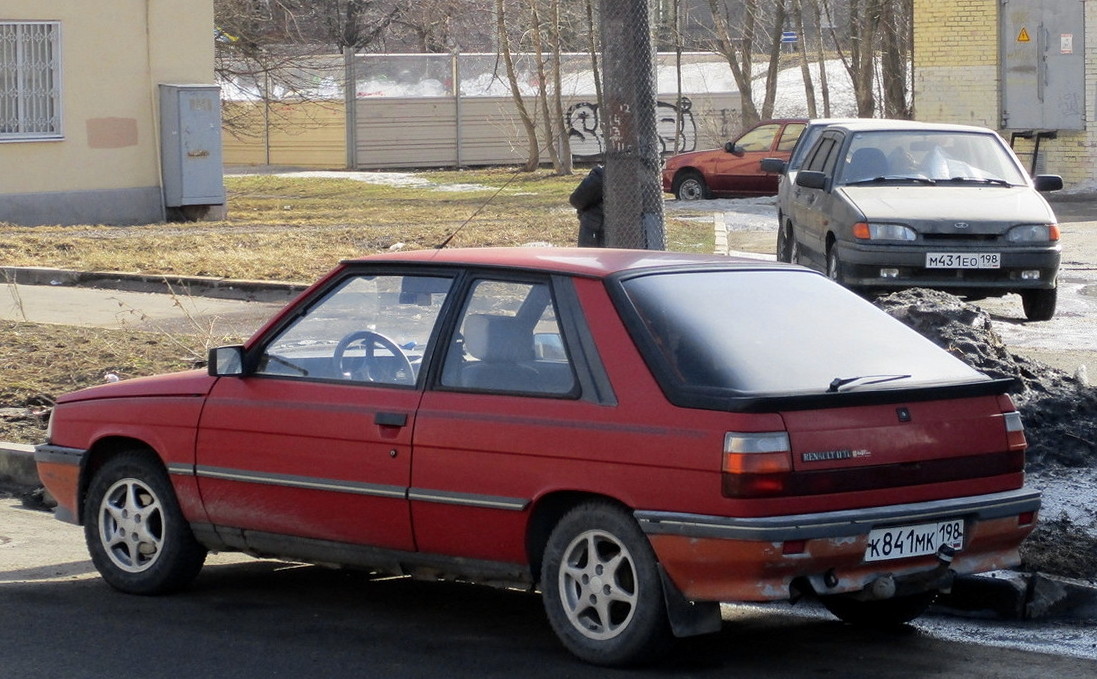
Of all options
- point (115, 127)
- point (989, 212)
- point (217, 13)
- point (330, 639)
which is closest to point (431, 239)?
point (115, 127)

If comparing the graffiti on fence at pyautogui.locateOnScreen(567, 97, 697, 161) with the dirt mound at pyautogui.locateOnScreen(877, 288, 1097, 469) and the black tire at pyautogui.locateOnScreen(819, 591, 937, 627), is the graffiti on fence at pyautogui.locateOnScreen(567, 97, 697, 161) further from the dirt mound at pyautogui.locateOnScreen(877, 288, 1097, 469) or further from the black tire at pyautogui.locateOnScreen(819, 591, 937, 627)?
the black tire at pyautogui.locateOnScreen(819, 591, 937, 627)

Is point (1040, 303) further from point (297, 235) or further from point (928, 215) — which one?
point (297, 235)

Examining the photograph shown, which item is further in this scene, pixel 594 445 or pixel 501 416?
pixel 501 416

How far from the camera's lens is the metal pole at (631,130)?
842 centimetres

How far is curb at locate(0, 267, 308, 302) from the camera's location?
14.6m

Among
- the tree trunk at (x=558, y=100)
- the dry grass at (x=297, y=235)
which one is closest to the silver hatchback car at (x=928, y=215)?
the dry grass at (x=297, y=235)

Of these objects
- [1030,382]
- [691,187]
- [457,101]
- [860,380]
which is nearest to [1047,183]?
[1030,382]

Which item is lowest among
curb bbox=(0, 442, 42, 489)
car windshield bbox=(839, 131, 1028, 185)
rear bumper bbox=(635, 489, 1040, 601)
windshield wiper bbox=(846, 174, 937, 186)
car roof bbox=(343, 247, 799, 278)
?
curb bbox=(0, 442, 42, 489)

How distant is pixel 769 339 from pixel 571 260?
2.50 feet

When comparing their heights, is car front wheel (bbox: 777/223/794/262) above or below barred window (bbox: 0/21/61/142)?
below

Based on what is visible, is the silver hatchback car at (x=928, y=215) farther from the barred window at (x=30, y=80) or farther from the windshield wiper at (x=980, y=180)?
the barred window at (x=30, y=80)

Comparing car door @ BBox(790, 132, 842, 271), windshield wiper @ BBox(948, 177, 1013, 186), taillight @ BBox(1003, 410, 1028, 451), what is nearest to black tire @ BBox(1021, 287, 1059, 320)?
windshield wiper @ BBox(948, 177, 1013, 186)

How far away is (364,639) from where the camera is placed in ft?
18.0

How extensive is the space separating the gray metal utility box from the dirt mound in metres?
14.4
